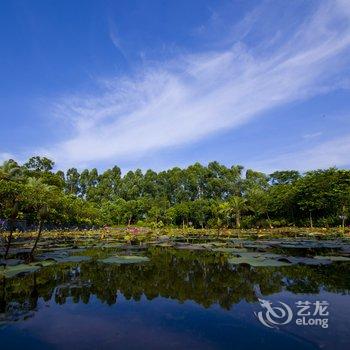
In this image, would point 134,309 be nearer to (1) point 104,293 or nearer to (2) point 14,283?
(1) point 104,293

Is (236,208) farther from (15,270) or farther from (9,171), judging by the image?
(15,270)

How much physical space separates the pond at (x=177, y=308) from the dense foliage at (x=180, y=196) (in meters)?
3.67

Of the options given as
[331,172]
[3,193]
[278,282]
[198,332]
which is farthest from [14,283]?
[331,172]

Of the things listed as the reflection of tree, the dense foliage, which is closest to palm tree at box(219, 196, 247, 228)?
the dense foliage

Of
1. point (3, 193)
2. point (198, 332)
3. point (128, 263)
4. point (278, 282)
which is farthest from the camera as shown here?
point (3, 193)

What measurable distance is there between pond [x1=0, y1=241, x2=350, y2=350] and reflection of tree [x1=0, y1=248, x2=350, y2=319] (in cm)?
2

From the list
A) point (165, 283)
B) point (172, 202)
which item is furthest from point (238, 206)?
point (165, 283)

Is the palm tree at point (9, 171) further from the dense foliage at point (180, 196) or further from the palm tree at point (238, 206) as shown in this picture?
the palm tree at point (238, 206)

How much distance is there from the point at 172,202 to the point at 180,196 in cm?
378

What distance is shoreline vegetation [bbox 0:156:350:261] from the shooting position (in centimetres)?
Answer: 3127

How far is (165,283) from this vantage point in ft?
23.4

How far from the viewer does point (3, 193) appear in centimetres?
2856

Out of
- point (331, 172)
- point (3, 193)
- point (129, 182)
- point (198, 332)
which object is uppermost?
point (129, 182)

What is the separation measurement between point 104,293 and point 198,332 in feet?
8.91
